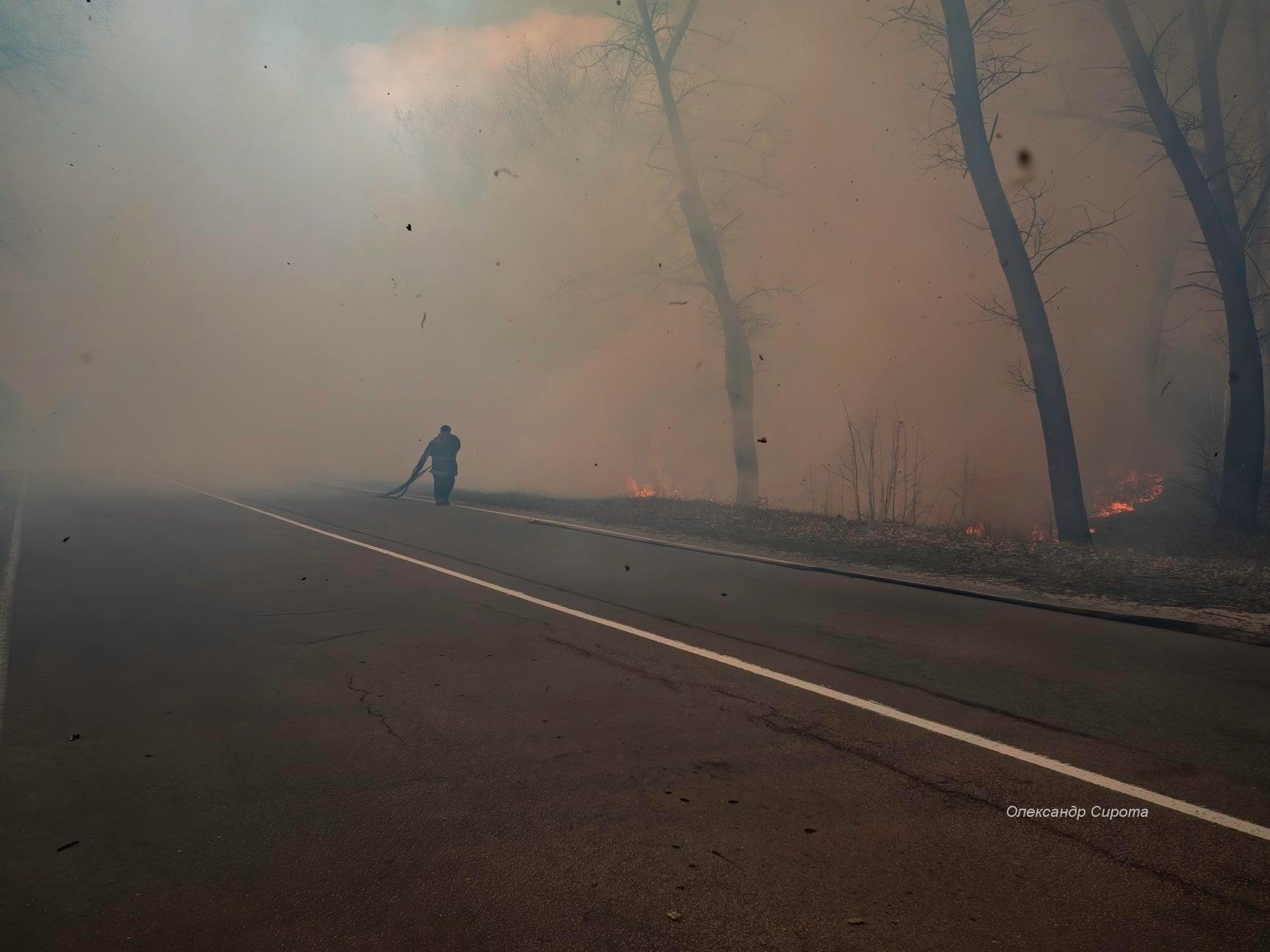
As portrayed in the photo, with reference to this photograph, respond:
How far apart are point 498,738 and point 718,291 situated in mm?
15820

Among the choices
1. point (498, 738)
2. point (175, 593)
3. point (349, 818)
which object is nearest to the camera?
point (349, 818)

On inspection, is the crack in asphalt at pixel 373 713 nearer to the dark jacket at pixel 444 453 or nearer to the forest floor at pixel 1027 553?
the forest floor at pixel 1027 553

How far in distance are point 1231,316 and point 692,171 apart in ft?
37.6

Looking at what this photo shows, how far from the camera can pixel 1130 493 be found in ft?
69.6

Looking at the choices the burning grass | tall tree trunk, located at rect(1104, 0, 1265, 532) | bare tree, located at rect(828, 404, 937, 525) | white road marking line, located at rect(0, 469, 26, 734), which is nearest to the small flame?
the burning grass

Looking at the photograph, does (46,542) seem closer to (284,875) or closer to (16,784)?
(16,784)

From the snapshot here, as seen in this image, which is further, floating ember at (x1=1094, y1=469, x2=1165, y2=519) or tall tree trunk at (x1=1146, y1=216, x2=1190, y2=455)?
tall tree trunk at (x1=1146, y1=216, x2=1190, y2=455)

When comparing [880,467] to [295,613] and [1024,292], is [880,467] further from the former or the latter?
[295,613]

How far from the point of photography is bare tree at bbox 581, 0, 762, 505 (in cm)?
1845

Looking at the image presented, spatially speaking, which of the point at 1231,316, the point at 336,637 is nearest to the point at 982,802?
the point at 336,637

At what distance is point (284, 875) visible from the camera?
2857 millimetres

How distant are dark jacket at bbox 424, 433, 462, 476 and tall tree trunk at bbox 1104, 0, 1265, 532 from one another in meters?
14.1

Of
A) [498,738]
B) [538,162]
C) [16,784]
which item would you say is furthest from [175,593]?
[538,162]

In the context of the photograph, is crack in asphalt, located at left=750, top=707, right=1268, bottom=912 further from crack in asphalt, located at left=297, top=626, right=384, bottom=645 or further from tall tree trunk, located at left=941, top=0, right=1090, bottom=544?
tall tree trunk, located at left=941, top=0, right=1090, bottom=544
